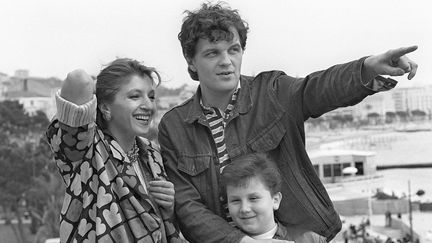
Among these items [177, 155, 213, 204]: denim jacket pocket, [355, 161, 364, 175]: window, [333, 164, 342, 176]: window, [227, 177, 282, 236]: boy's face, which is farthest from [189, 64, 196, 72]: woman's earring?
[355, 161, 364, 175]: window

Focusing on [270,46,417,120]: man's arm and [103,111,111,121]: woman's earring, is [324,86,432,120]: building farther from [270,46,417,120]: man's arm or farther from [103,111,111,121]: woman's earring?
[103,111,111,121]: woman's earring

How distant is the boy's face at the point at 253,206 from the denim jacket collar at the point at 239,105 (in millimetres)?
223

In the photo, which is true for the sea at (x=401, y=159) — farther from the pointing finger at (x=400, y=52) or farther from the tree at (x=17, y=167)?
the pointing finger at (x=400, y=52)

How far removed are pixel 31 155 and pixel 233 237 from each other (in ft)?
76.3

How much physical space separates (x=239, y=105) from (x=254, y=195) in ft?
0.91

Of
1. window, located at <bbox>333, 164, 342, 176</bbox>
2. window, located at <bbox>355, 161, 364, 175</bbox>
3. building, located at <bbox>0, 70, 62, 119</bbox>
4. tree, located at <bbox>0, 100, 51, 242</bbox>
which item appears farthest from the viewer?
building, located at <bbox>0, 70, 62, 119</bbox>

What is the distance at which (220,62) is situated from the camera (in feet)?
6.66

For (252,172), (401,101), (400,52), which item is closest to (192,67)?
(252,172)

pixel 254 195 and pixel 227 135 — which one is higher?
pixel 227 135

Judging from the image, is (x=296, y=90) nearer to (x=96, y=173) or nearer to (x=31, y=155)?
(x=96, y=173)

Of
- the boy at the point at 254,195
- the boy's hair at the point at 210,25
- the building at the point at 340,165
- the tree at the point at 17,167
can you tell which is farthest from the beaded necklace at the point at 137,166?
the building at the point at 340,165

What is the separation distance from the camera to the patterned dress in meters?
1.85

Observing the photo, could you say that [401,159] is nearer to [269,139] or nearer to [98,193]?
[269,139]

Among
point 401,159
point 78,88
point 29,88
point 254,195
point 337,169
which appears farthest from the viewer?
point 29,88
